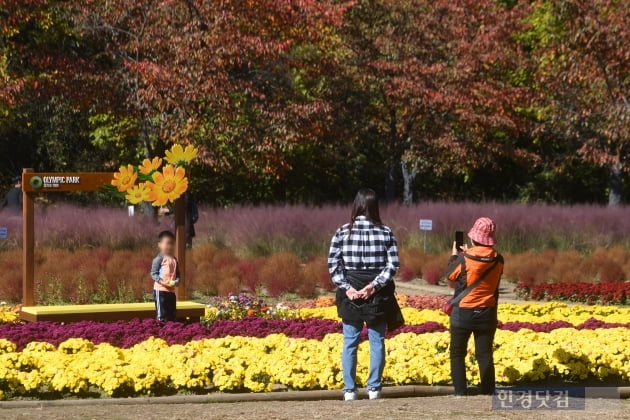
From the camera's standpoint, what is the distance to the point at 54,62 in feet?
83.4

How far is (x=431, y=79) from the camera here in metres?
30.6

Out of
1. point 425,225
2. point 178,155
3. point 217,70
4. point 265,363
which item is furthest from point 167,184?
point 217,70

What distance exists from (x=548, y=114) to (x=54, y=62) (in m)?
13.3

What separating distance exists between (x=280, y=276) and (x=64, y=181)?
5.03 meters

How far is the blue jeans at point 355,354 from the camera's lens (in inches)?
350

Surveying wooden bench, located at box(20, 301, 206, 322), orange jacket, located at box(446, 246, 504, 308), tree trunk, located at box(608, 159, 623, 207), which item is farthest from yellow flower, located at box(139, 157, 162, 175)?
tree trunk, located at box(608, 159, 623, 207)

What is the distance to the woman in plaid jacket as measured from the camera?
8.81m

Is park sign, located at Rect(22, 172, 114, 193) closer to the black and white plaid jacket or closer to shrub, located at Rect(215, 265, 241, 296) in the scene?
shrub, located at Rect(215, 265, 241, 296)

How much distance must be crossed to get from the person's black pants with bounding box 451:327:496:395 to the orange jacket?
213mm

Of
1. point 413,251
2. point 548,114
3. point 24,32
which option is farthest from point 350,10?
point 413,251

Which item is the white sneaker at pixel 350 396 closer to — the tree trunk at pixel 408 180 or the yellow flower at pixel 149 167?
the yellow flower at pixel 149 167

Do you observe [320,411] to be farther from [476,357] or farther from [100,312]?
[100,312]

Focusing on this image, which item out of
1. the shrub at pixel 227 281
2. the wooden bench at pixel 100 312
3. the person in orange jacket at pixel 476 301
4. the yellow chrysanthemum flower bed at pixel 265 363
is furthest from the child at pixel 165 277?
the shrub at pixel 227 281

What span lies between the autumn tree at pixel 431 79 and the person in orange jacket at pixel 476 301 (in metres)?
21.0
